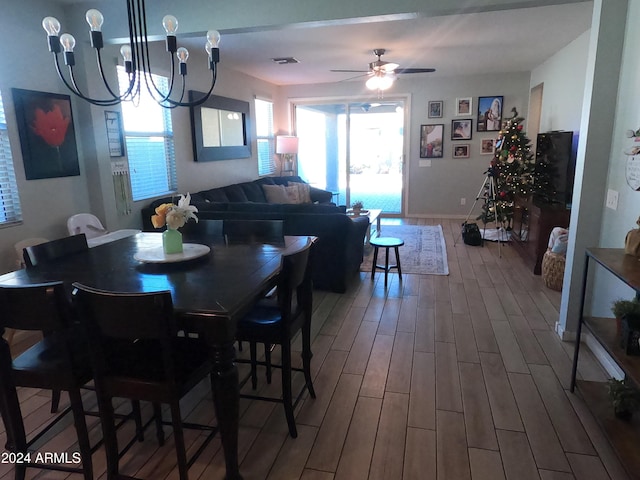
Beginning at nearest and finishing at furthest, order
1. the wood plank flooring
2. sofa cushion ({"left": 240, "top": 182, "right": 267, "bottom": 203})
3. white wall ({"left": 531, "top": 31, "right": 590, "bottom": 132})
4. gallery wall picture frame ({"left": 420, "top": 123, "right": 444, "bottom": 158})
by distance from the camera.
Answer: the wood plank flooring, white wall ({"left": 531, "top": 31, "right": 590, "bottom": 132}), sofa cushion ({"left": 240, "top": 182, "right": 267, "bottom": 203}), gallery wall picture frame ({"left": 420, "top": 123, "right": 444, "bottom": 158})

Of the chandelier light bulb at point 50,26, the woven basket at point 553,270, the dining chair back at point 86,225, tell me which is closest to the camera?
the chandelier light bulb at point 50,26

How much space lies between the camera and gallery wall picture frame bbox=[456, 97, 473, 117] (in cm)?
730

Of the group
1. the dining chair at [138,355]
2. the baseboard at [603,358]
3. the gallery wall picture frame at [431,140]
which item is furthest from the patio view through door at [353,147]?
the dining chair at [138,355]

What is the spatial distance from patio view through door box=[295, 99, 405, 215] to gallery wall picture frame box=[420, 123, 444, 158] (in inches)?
15.5

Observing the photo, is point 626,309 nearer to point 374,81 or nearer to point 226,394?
point 226,394

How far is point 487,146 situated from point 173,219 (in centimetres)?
658

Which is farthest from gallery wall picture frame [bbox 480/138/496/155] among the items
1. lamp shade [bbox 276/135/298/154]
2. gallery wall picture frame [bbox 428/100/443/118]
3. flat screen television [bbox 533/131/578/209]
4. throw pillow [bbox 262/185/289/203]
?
throw pillow [bbox 262/185/289/203]

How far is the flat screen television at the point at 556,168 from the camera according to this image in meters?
4.41

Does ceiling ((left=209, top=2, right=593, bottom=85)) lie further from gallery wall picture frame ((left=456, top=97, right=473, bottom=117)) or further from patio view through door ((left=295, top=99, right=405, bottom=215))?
patio view through door ((left=295, top=99, right=405, bottom=215))

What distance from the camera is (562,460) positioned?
1.91 m

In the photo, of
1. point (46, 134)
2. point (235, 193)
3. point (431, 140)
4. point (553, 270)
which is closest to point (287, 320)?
point (46, 134)

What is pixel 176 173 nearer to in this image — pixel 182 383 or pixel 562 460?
pixel 182 383

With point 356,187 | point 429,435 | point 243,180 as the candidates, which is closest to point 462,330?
point 429,435

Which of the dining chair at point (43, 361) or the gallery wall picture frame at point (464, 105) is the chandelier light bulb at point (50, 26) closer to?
the dining chair at point (43, 361)
